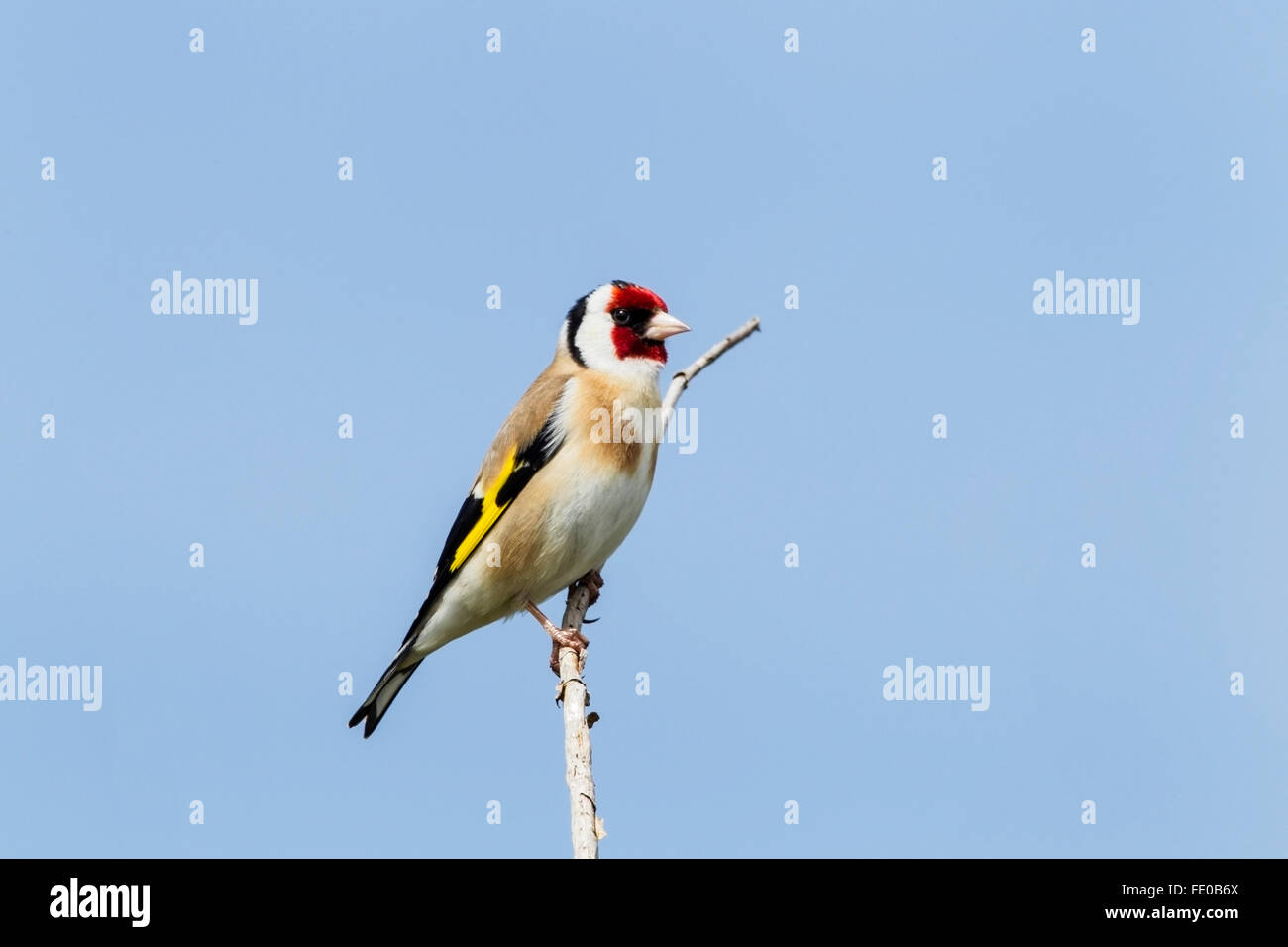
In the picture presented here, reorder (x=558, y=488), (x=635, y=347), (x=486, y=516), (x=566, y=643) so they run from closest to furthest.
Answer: (x=566, y=643)
(x=558, y=488)
(x=486, y=516)
(x=635, y=347)

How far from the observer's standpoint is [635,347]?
973cm

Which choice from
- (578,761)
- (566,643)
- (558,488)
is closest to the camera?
(578,761)

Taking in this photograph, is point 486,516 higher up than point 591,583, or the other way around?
point 486,516

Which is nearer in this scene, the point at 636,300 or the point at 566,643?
the point at 566,643

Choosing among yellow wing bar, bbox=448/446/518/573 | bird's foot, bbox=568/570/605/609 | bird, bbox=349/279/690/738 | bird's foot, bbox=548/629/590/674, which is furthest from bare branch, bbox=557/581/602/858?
yellow wing bar, bbox=448/446/518/573

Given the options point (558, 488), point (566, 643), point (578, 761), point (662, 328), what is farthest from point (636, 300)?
point (578, 761)

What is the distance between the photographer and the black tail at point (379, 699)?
970 centimetres

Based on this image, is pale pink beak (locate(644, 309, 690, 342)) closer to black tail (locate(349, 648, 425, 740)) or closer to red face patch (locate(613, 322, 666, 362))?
red face patch (locate(613, 322, 666, 362))

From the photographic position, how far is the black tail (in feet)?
31.8

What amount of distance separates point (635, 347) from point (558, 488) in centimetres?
106

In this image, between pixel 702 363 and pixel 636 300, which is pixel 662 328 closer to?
pixel 636 300

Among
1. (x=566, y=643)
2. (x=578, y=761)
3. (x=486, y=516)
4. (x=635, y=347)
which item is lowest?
(x=578, y=761)

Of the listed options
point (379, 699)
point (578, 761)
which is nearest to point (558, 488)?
point (379, 699)
